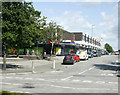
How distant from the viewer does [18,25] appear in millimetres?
22344

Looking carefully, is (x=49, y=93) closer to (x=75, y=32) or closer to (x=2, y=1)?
(x=2, y=1)

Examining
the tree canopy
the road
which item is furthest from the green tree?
the road

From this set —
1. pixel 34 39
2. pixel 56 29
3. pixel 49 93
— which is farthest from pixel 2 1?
pixel 56 29

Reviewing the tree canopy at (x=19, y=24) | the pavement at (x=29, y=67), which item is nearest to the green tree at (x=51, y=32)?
the pavement at (x=29, y=67)

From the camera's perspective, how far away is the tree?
21.9m

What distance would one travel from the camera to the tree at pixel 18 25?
71.9 feet

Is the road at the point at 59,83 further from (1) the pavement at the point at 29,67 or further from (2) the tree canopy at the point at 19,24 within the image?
(2) the tree canopy at the point at 19,24

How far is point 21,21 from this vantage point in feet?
72.9

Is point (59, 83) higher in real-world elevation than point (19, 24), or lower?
lower

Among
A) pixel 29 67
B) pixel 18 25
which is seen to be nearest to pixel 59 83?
pixel 18 25

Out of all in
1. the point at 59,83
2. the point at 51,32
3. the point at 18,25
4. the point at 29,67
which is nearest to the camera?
the point at 59,83

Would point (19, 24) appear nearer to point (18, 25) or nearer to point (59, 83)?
point (18, 25)

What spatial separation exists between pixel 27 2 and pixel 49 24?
18.1 m

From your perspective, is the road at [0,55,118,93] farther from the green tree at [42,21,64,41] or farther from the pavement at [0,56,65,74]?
the green tree at [42,21,64,41]
